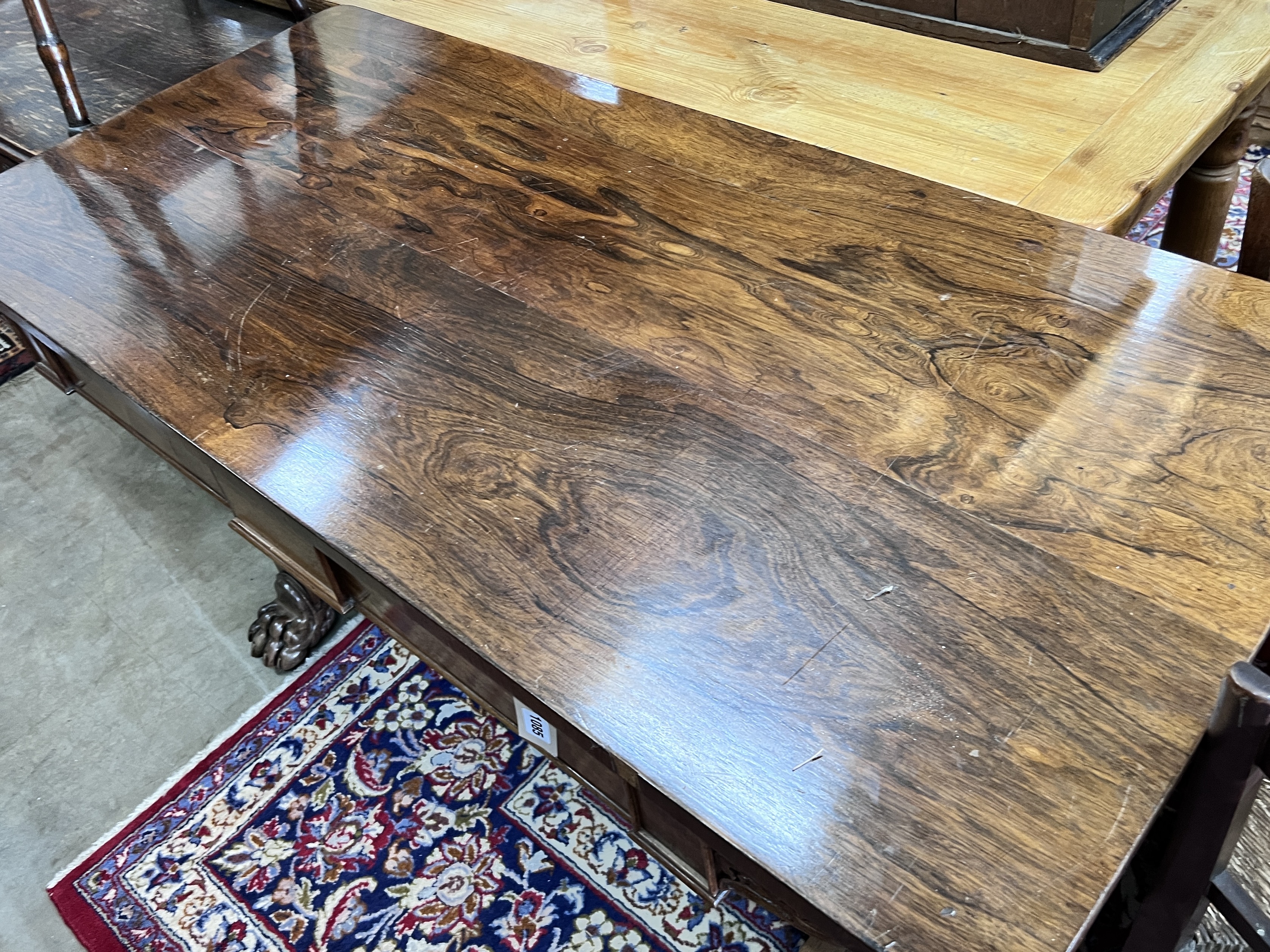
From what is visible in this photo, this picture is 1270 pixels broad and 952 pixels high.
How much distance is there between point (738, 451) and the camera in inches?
A: 32.4

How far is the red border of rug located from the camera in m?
1.19

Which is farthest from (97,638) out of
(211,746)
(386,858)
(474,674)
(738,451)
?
(738,451)

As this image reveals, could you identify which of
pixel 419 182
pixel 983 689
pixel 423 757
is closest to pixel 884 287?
pixel 983 689

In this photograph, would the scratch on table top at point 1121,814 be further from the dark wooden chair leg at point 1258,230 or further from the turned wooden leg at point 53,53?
the turned wooden leg at point 53,53

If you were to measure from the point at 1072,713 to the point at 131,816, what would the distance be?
3.96 feet

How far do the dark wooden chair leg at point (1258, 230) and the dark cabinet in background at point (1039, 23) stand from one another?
43 centimetres

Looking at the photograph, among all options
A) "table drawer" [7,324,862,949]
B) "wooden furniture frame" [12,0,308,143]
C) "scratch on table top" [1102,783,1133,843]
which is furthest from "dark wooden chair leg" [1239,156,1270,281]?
"wooden furniture frame" [12,0,308,143]

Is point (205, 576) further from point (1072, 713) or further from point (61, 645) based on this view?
point (1072, 713)

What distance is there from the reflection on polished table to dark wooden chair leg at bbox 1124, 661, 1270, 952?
0.03m

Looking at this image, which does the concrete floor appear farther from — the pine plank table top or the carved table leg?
the pine plank table top

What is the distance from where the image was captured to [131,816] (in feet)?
4.32

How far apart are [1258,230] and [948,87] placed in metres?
0.50

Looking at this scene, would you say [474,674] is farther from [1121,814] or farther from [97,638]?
[97,638]

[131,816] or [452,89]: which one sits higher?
[452,89]
